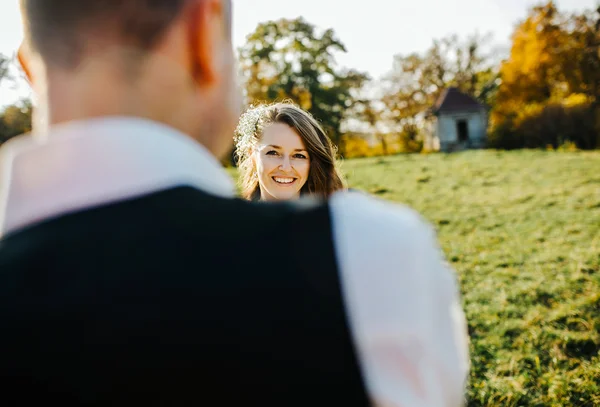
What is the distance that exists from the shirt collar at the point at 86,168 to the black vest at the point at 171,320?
43 millimetres

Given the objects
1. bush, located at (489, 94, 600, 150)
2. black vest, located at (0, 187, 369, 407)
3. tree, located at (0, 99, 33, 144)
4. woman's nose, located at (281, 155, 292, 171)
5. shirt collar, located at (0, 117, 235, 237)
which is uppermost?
tree, located at (0, 99, 33, 144)

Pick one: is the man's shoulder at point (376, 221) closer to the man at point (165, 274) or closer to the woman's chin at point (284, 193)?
the man at point (165, 274)

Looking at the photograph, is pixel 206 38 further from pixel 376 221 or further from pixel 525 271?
pixel 525 271

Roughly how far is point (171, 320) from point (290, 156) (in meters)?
3.16

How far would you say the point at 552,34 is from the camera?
32875mm

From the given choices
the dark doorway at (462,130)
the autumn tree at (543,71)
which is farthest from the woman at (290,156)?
the dark doorway at (462,130)

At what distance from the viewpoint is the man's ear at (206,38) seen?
717 millimetres

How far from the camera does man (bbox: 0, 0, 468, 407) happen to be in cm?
59

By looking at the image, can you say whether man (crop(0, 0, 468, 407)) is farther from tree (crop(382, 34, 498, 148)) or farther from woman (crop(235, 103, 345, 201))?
tree (crop(382, 34, 498, 148))

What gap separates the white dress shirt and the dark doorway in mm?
41699

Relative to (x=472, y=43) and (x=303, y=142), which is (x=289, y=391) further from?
(x=472, y=43)

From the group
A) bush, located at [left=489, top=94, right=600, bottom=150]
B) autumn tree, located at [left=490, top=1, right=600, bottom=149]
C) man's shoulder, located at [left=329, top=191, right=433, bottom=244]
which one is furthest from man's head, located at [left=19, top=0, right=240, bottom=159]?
autumn tree, located at [left=490, top=1, right=600, bottom=149]

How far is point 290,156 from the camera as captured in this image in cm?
371

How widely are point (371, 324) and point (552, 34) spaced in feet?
125
